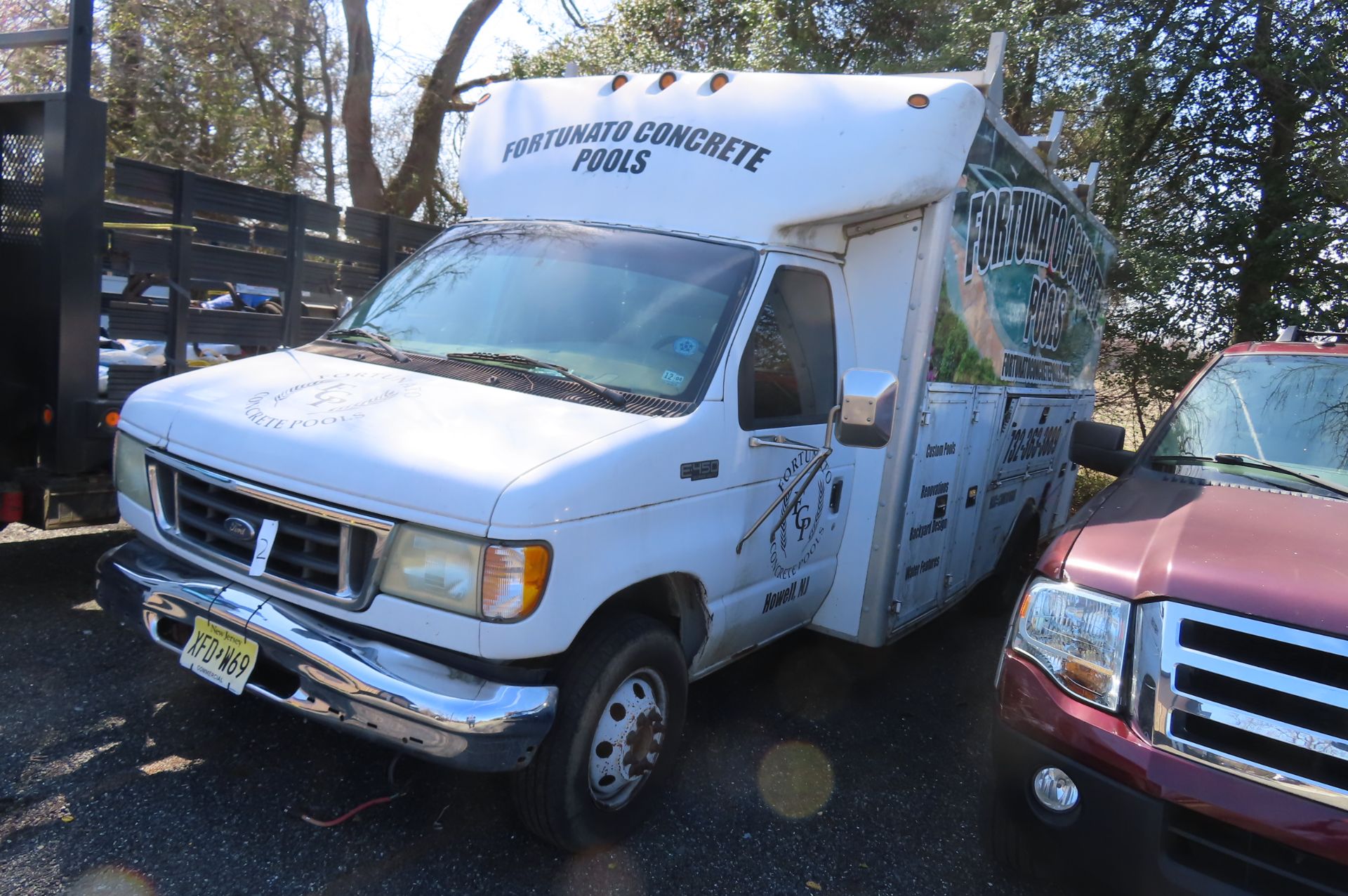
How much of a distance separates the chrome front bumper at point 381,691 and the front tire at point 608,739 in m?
0.17

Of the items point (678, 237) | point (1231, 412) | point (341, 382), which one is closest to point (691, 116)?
point (678, 237)

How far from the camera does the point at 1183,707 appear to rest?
2582 millimetres

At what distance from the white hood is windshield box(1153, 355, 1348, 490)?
2.61 metres

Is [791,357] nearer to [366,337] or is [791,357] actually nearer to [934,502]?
[934,502]

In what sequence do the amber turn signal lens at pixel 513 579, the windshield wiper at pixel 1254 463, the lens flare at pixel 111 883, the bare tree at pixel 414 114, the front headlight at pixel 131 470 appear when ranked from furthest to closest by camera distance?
the bare tree at pixel 414 114 < the windshield wiper at pixel 1254 463 < the front headlight at pixel 131 470 < the lens flare at pixel 111 883 < the amber turn signal lens at pixel 513 579

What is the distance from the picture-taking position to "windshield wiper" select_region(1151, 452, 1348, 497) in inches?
137

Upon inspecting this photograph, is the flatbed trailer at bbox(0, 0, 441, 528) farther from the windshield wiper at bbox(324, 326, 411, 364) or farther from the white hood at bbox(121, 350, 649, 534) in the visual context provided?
the windshield wiper at bbox(324, 326, 411, 364)

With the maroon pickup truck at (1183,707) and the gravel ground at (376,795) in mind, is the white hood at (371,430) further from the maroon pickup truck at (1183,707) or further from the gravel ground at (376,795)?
the maroon pickup truck at (1183,707)

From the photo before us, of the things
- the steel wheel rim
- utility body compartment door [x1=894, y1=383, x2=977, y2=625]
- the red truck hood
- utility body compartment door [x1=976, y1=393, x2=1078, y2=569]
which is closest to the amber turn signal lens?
the steel wheel rim

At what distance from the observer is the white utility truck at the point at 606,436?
266 cm

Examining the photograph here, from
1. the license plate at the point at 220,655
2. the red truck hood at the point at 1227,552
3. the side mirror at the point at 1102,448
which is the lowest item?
the license plate at the point at 220,655

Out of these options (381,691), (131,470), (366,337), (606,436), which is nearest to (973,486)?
(606,436)

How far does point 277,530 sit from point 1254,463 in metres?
3.75

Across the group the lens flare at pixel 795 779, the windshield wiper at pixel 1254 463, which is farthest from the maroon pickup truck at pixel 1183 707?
the lens flare at pixel 795 779
